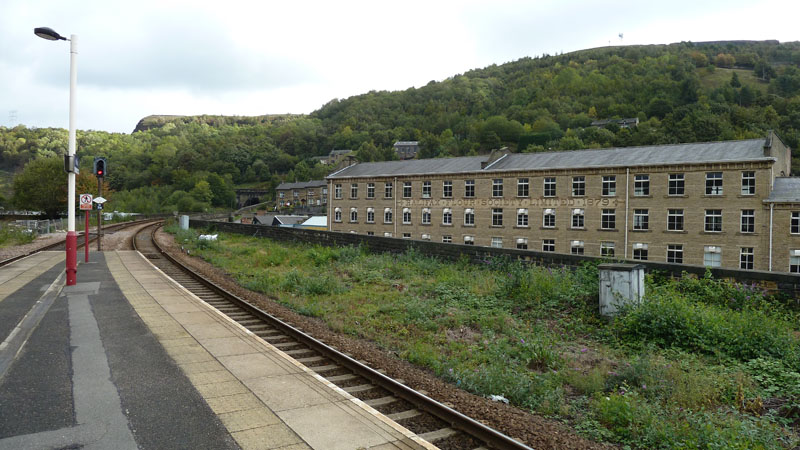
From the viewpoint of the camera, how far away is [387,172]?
57719 millimetres

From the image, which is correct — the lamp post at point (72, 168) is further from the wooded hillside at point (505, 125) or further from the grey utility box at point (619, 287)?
the wooded hillside at point (505, 125)

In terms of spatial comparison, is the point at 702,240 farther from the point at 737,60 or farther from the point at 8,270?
the point at 737,60

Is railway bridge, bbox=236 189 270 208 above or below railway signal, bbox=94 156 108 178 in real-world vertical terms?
above

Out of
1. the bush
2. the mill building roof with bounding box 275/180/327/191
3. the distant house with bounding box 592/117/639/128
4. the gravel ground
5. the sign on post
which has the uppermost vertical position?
the distant house with bounding box 592/117/639/128

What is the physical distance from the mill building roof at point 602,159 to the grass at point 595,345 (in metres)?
29.0

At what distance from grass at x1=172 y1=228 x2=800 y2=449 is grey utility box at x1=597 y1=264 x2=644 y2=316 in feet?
1.19

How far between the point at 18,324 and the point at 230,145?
16794cm

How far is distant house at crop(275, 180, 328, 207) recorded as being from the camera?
378 ft

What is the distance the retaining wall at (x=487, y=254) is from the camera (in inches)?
450

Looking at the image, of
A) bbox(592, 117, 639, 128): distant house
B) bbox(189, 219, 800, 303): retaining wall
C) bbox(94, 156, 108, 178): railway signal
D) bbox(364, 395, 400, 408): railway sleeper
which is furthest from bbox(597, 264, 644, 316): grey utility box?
bbox(592, 117, 639, 128): distant house

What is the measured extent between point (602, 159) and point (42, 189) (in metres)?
76.8

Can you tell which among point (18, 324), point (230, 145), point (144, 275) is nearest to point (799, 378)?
point (18, 324)

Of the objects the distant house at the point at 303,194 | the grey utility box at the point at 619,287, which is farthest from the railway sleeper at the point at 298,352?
the distant house at the point at 303,194

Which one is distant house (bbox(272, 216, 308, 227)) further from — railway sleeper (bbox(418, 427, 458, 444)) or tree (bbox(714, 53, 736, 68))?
tree (bbox(714, 53, 736, 68))
